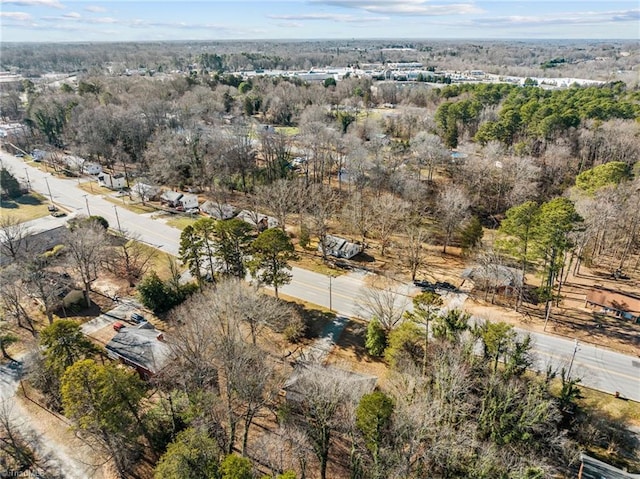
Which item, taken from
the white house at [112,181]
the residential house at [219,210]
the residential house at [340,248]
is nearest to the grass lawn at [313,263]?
the residential house at [340,248]

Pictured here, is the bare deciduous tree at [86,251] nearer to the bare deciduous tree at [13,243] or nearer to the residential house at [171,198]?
the bare deciduous tree at [13,243]

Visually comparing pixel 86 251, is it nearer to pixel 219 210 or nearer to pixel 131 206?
pixel 219 210

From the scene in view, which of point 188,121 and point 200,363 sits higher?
point 188,121

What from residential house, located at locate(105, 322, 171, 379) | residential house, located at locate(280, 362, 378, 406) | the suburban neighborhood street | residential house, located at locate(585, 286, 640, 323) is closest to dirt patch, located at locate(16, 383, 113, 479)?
residential house, located at locate(105, 322, 171, 379)

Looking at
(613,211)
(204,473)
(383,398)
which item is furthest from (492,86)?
(204,473)

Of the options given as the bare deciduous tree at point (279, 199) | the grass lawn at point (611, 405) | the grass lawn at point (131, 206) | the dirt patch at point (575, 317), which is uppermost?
the bare deciduous tree at point (279, 199)

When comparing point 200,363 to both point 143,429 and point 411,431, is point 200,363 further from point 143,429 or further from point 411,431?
point 411,431
